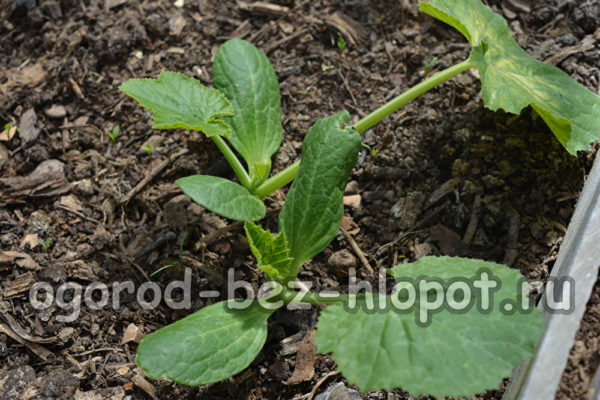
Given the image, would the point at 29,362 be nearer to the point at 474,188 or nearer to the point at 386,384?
the point at 386,384

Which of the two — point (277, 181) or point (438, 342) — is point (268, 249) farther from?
point (438, 342)

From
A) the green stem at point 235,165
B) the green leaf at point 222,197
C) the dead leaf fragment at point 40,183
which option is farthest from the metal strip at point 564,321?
the dead leaf fragment at point 40,183

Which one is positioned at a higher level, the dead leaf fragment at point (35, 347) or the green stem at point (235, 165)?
the green stem at point (235, 165)

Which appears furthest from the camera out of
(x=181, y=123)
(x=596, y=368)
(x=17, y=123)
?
(x=17, y=123)

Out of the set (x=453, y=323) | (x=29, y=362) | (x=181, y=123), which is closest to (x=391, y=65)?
(x=181, y=123)

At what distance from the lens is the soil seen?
261 centimetres

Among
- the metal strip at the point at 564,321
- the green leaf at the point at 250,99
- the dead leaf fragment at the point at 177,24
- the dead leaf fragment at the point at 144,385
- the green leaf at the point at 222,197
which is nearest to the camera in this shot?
the metal strip at the point at 564,321

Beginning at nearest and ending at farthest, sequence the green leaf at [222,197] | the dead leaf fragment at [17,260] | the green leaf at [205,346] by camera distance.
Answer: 1. the green leaf at [205,346]
2. the green leaf at [222,197]
3. the dead leaf fragment at [17,260]

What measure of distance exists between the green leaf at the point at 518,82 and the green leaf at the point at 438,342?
2.45 ft

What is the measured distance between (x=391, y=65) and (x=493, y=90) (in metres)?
0.81

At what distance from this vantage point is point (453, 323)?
2033 millimetres

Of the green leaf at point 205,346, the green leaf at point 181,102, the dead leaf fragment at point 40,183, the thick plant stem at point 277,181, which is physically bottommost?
the dead leaf fragment at point 40,183

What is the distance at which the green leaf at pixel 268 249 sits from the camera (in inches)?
95.0

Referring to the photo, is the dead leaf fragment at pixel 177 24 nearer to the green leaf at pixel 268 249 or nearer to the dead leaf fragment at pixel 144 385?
the green leaf at pixel 268 249
